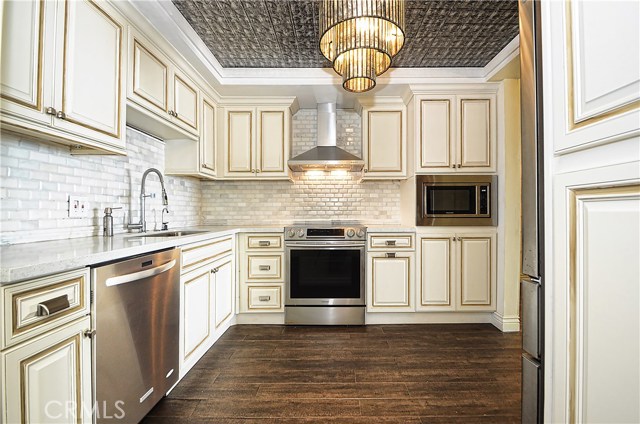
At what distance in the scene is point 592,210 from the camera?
A: 650 mm

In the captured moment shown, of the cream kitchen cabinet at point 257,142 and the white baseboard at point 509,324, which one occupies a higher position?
the cream kitchen cabinet at point 257,142

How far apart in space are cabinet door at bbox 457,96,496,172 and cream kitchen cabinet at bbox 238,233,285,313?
204cm

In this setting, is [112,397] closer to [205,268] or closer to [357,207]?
[205,268]

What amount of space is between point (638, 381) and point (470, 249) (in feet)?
8.93

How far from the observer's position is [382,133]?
3.49 metres

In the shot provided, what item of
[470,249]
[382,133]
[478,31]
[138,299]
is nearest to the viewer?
[138,299]

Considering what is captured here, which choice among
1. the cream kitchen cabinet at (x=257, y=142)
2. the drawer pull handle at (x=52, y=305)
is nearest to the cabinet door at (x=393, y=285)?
the cream kitchen cabinet at (x=257, y=142)

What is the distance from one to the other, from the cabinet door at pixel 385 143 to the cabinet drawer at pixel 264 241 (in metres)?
1.22

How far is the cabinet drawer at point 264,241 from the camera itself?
3.18m

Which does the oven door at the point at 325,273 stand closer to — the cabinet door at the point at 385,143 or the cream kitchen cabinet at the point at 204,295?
the cream kitchen cabinet at the point at 204,295

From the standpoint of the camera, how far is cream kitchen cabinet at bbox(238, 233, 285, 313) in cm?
317

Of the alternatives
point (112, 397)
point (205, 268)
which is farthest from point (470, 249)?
point (112, 397)

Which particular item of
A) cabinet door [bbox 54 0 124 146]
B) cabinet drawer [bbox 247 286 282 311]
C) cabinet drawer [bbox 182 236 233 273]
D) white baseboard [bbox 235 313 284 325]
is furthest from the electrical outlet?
white baseboard [bbox 235 313 284 325]

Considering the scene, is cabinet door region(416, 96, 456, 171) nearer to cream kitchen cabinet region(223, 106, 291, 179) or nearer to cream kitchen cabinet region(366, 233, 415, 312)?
cream kitchen cabinet region(366, 233, 415, 312)
